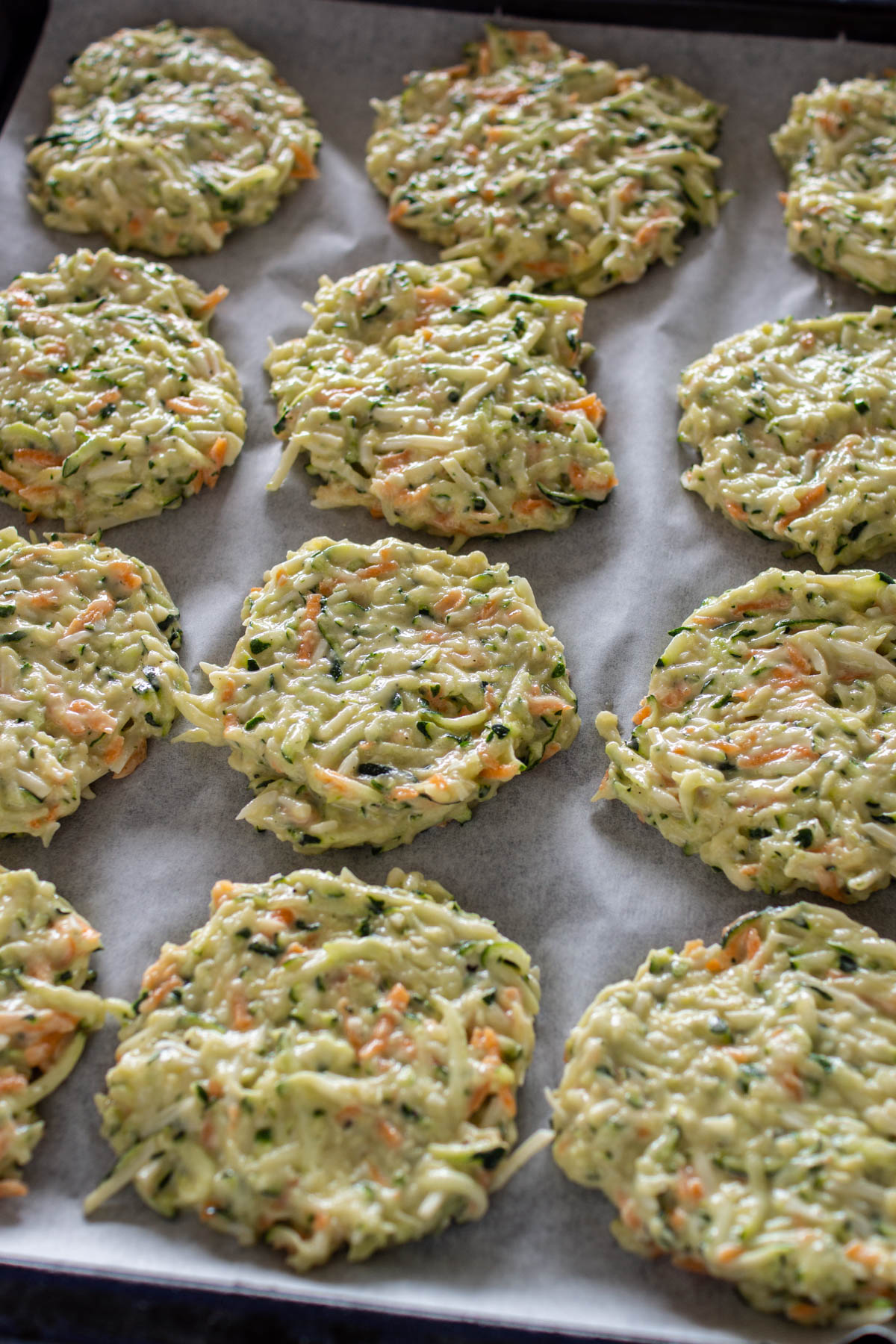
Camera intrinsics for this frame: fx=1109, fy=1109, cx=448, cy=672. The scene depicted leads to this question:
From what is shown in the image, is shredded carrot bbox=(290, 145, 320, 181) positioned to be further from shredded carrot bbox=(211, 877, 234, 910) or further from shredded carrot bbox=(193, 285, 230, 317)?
shredded carrot bbox=(211, 877, 234, 910)

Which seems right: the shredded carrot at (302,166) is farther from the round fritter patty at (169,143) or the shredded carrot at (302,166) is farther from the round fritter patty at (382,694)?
the round fritter patty at (382,694)

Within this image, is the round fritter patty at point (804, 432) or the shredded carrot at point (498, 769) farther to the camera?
the round fritter patty at point (804, 432)

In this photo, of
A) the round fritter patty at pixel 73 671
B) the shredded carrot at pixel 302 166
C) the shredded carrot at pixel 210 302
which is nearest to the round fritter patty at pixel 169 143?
the shredded carrot at pixel 302 166

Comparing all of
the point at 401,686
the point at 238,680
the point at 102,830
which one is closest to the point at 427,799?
the point at 401,686

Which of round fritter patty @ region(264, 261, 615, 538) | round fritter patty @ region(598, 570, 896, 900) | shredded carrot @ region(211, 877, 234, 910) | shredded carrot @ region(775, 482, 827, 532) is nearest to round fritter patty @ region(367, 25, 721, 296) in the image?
round fritter patty @ region(264, 261, 615, 538)

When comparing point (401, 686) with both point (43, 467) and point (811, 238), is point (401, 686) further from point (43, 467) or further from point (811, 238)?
point (811, 238)

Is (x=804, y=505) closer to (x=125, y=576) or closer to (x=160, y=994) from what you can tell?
(x=125, y=576)

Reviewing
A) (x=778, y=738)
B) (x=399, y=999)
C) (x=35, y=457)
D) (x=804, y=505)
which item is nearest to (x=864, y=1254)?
(x=399, y=999)
